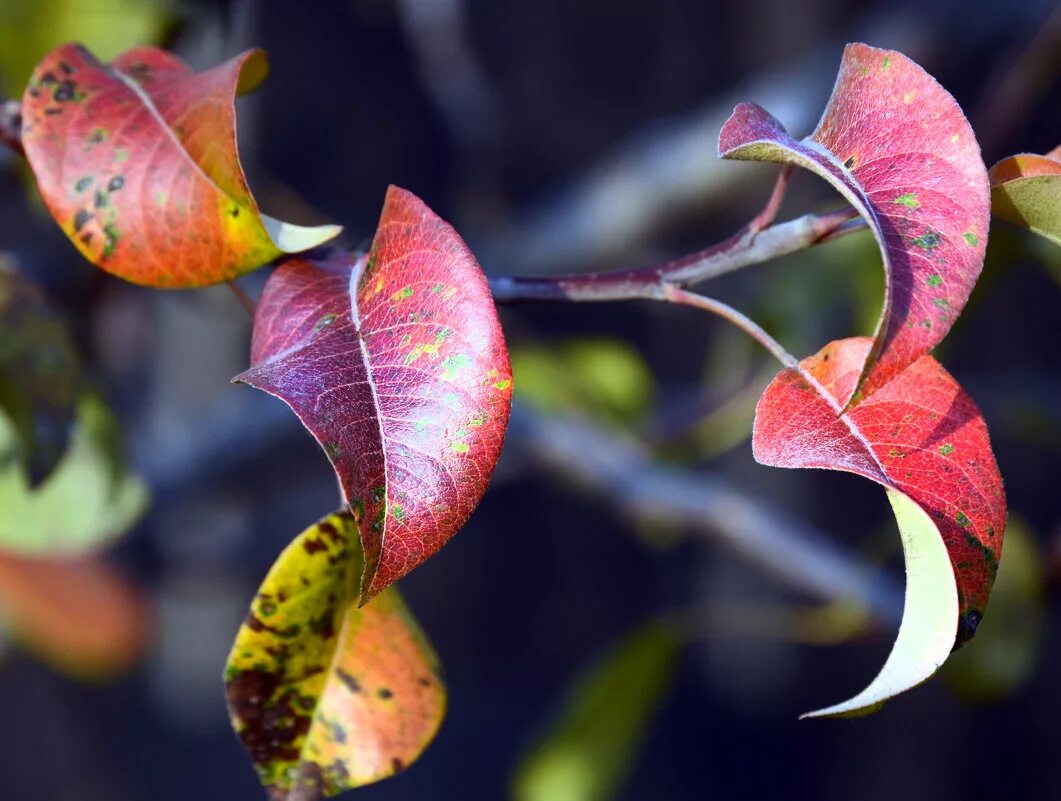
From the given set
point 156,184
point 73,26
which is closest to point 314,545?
point 156,184

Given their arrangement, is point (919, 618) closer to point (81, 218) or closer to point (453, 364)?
A: point (453, 364)

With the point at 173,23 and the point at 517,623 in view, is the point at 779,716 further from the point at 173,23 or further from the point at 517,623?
the point at 173,23

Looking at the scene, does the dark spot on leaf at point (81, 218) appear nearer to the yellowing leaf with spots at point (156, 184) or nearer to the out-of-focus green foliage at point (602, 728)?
the yellowing leaf with spots at point (156, 184)

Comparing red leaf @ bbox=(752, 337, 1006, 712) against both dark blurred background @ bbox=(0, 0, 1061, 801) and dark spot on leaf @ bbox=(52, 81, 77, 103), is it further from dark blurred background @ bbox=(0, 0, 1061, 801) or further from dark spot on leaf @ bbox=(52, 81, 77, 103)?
dark blurred background @ bbox=(0, 0, 1061, 801)

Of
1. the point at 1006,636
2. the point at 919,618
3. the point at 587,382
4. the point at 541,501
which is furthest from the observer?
the point at 541,501

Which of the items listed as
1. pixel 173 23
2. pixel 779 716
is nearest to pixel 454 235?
pixel 173 23

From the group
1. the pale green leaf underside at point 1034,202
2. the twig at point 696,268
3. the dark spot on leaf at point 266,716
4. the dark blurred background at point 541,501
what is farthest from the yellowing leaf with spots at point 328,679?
the dark blurred background at point 541,501

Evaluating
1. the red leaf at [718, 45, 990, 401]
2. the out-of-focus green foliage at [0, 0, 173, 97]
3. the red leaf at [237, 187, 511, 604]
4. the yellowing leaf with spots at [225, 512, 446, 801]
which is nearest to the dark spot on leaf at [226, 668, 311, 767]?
the yellowing leaf with spots at [225, 512, 446, 801]
